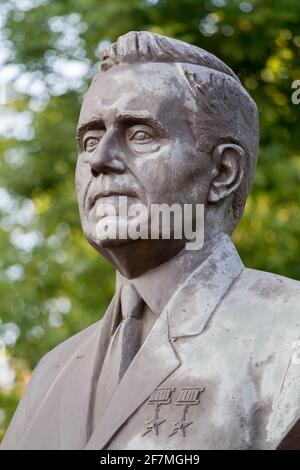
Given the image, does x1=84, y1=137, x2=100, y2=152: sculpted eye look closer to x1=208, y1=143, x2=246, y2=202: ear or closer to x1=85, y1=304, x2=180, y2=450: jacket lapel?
x1=208, y1=143, x2=246, y2=202: ear

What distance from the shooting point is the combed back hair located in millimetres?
6156

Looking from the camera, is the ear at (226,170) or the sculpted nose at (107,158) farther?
the ear at (226,170)

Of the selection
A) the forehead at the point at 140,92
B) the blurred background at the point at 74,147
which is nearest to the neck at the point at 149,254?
the forehead at the point at 140,92

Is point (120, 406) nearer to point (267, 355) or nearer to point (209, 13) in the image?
point (267, 355)

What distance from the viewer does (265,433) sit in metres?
5.61

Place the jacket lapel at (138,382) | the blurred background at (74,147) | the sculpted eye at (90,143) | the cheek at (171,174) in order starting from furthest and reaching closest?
the blurred background at (74,147) → the sculpted eye at (90,143) → the cheek at (171,174) → the jacket lapel at (138,382)

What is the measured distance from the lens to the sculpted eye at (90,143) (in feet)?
20.6

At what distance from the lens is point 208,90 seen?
20.2ft

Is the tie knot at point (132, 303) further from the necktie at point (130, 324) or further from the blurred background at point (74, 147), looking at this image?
the blurred background at point (74, 147)

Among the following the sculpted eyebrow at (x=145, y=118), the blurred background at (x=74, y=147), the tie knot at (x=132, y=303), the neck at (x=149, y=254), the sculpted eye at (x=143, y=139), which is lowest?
the blurred background at (x=74, y=147)

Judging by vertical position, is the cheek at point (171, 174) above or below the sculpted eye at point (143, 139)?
below

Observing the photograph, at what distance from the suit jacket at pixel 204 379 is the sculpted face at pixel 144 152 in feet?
0.98

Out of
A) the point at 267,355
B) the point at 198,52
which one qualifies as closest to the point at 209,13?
the point at 198,52

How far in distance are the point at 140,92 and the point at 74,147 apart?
6212mm
